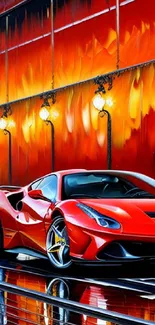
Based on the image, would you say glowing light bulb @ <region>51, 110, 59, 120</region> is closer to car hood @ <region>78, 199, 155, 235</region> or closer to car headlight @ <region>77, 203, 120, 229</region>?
car hood @ <region>78, 199, 155, 235</region>

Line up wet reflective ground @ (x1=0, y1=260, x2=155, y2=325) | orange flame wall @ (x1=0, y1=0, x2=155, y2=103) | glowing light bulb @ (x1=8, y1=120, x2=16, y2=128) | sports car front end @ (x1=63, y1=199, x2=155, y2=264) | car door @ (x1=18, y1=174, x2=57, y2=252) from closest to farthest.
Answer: wet reflective ground @ (x1=0, y1=260, x2=155, y2=325) < sports car front end @ (x1=63, y1=199, x2=155, y2=264) < car door @ (x1=18, y1=174, x2=57, y2=252) < orange flame wall @ (x1=0, y1=0, x2=155, y2=103) < glowing light bulb @ (x1=8, y1=120, x2=16, y2=128)

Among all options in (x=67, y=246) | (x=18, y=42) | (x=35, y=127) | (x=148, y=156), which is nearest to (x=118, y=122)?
(x=148, y=156)

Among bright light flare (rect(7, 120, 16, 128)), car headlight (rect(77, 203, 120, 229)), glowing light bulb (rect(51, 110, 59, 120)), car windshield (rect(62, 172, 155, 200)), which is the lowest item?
car headlight (rect(77, 203, 120, 229))

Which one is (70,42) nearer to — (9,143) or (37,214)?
(9,143)

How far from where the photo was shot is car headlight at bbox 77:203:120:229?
9.14m

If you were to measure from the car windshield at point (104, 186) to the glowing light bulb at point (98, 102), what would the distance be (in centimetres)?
1588

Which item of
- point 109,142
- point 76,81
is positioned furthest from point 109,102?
point 76,81

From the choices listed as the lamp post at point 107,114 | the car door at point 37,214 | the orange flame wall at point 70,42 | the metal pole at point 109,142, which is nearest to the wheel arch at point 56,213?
the car door at point 37,214

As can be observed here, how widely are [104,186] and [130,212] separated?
1310 millimetres

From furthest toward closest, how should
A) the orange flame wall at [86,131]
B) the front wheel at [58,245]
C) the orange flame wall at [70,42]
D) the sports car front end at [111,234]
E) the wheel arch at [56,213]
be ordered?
the orange flame wall at [70,42], the orange flame wall at [86,131], the wheel arch at [56,213], the front wheel at [58,245], the sports car front end at [111,234]

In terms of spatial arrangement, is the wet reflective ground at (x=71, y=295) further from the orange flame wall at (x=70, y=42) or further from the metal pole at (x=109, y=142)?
the metal pole at (x=109, y=142)

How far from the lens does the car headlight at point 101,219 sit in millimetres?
9137

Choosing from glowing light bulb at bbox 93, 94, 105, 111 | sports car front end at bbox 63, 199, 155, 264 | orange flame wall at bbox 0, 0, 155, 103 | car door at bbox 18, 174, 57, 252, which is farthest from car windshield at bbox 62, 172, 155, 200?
glowing light bulb at bbox 93, 94, 105, 111

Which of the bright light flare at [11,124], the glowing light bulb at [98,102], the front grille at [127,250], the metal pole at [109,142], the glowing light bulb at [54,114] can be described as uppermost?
the bright light flare at [11,124]
